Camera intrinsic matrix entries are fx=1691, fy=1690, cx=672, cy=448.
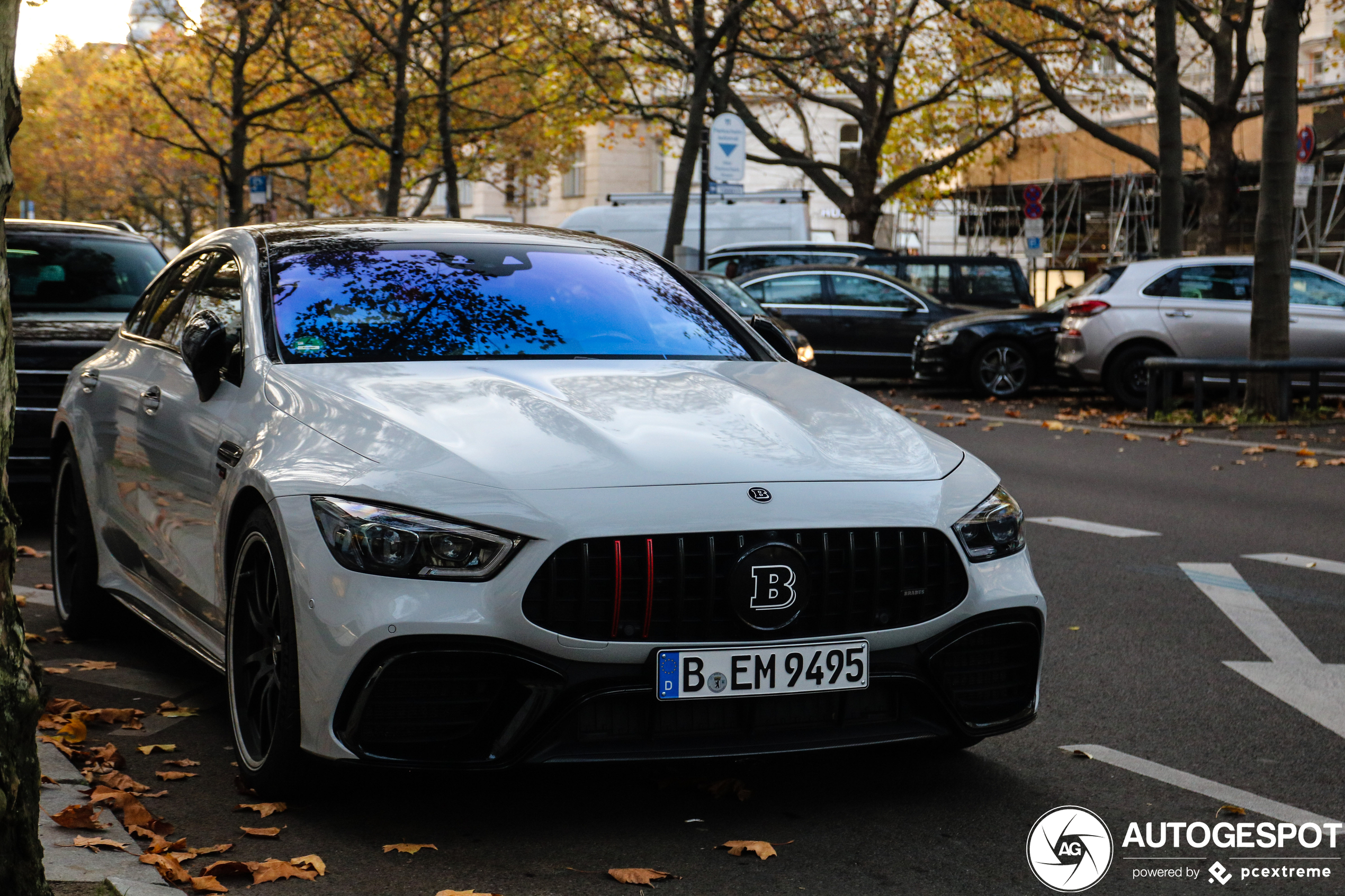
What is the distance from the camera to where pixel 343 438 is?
4270 millimetres

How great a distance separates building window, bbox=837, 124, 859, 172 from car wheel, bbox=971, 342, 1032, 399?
122ft

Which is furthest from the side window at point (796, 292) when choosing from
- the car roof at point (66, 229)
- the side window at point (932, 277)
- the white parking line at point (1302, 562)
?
the white parking line at point (1302, 562)

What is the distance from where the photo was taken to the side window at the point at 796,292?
22531mm

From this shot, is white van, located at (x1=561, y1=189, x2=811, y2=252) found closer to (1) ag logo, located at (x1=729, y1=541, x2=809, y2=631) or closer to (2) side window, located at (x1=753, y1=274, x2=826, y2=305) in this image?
(2) side window, located at (x1=753, y1=274, x2=826, y2=305)

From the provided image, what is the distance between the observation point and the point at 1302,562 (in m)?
8.64

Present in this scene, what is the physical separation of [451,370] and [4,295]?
71.0 inches

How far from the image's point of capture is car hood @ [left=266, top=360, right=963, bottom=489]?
4.11 metres

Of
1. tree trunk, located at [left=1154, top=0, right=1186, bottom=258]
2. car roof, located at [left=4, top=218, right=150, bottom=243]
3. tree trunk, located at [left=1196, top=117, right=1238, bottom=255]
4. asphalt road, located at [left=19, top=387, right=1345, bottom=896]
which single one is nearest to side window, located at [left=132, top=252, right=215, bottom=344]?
asphalt road, located at [left=19, top=387, right=1345, bottom=896]

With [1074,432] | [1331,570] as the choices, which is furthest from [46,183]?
[1331,570]

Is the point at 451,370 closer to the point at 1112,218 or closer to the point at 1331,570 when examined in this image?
the point at 1331,570

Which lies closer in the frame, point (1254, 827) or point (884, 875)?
point (884, 875)

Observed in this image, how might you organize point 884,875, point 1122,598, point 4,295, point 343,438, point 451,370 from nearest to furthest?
point 4,295 < point 884,875 < point 343,438 < point 451,370 < point 1122,598

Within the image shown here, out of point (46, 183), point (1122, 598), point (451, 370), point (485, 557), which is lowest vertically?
point (1122, 598)

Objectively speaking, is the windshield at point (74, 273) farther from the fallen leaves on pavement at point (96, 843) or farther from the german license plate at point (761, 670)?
the german license plate at point (761, 670)
